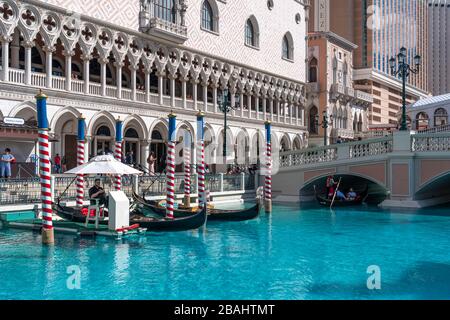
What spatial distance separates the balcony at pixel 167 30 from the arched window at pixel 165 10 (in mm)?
809

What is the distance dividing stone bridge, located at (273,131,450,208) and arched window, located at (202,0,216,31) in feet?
31.9

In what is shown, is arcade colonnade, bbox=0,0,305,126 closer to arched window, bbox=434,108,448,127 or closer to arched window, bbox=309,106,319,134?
arched window, bbox=309,106,319,134

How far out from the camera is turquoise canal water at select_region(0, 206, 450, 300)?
746cm

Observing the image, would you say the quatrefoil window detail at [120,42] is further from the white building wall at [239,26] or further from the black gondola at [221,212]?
the black gondola at [221,212]

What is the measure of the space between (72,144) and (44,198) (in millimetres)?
11338

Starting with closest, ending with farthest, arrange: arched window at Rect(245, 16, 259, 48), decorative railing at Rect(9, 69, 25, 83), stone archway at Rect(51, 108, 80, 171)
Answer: decorative railing at Rect(9, 69, 25, 83) < stone archway at Rect(51, 108, 80, 171) < arched window at Rect(245, 16, 259, 48)

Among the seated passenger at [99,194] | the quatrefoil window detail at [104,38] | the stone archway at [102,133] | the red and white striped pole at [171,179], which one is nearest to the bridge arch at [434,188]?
the red and white striped pole at [171,179]

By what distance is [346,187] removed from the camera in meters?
23.5

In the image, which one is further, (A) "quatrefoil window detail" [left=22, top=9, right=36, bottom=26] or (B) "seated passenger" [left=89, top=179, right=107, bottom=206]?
(A) "quatrefoil window detail" [left=22, top=9, right=36, bottom=26]

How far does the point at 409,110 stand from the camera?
→ 29141mm

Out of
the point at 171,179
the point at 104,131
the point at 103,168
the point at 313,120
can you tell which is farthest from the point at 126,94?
the point at 313,120

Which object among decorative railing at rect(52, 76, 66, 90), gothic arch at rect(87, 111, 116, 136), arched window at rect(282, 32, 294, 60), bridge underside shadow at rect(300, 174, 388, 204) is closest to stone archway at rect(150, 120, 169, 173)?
gothic arch at rect(87, 111, 116, 136)

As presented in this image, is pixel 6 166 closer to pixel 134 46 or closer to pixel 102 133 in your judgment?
pixel 102 133

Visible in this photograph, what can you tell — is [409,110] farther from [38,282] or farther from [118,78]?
[38,282]
